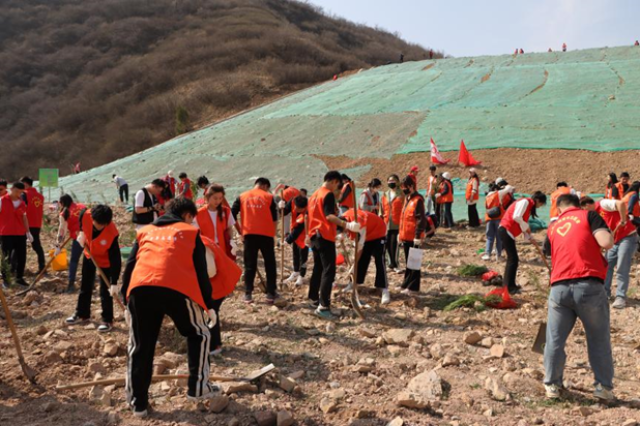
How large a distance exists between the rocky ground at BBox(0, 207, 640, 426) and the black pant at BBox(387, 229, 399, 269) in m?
1.58

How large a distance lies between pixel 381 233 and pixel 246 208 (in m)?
1.75

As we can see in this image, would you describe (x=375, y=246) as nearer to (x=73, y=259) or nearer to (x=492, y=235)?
(x=492, y=235)

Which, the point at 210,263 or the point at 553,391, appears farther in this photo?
the point at 210,263

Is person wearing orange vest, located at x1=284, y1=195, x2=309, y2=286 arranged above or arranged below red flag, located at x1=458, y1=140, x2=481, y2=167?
below

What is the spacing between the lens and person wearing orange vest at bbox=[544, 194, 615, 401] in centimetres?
394

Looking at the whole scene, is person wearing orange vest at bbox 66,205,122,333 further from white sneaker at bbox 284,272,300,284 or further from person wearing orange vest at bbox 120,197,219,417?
white sneaker at bbox 284,272,300,284

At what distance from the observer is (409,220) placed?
23.6 ft

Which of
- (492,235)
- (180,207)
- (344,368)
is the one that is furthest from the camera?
(492,235)

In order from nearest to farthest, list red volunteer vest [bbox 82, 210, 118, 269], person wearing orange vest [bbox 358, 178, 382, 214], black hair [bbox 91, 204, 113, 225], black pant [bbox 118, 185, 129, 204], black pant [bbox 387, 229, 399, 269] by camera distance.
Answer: black hair [bbox 91, 204, 113, 225]
red volunteer vest [bbox 82, 210, 118, 269]
black pant [bbox 387, 229, 399, 269]
person wearing orange vest [bbox 358, 178, 382, 214]
black pant [bbox 118, 185, 129, 204]

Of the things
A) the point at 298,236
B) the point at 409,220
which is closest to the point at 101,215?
the point at 298,236

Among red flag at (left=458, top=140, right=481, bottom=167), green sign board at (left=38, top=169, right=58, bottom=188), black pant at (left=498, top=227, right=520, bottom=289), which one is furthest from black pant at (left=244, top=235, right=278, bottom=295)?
green sign board at (left=38, top=169, right=58, bottom=188)

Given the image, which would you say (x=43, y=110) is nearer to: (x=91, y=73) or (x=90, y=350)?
(x=91, y=73)

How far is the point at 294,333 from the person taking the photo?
5578 mm

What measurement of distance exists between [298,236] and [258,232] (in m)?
1.22
